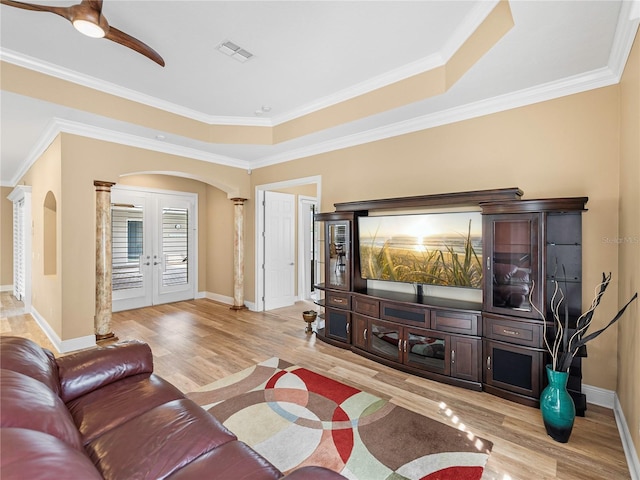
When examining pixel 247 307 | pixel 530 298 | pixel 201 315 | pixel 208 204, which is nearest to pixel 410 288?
pixel 530 298

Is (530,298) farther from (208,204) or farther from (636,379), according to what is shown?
(208,204)

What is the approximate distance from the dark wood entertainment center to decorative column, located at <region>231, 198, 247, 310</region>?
11.1ft

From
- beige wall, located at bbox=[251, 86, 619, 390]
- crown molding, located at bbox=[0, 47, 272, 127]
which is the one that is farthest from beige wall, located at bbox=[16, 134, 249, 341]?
beige wall, located at bbox=[251, 86, 619, 390]

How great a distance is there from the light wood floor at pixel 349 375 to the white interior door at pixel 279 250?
1.22ft

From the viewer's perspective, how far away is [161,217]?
665cm

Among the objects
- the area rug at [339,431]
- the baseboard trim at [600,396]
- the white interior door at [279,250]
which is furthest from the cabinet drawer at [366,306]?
the white interior door at [279,250]

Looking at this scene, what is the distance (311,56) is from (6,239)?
976cm

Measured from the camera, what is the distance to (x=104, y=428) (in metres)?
1.61

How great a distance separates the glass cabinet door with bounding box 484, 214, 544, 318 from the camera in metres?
2.69

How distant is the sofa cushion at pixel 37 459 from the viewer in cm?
81

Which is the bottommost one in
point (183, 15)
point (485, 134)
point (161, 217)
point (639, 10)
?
point (161, 217)

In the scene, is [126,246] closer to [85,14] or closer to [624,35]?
[85,14]

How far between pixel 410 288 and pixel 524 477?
214 cm

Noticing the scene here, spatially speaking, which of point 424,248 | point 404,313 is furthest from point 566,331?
point 424,248
